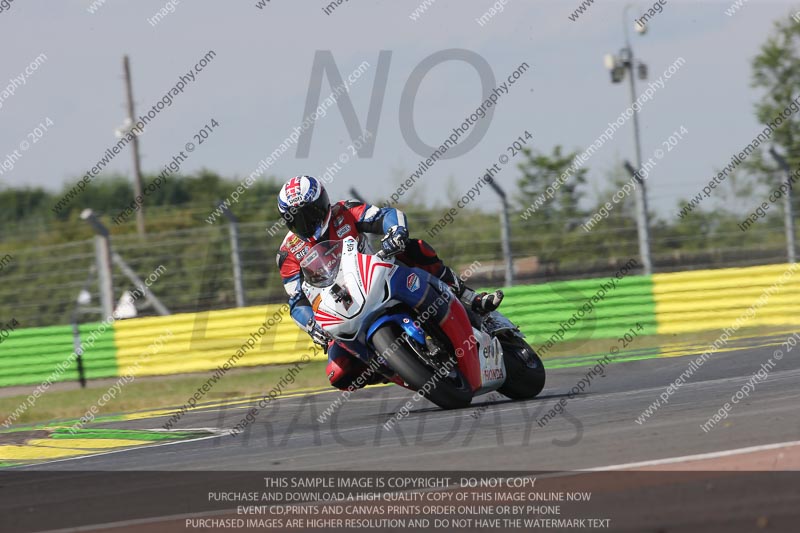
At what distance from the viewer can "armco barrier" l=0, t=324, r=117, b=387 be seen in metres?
18.0

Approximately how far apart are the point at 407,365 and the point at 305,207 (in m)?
1.57

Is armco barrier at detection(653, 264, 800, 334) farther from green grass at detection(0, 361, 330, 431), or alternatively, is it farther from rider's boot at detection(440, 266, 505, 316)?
rider's boot at detection(440, 266, 505, 316)

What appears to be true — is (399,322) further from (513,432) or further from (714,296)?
(714,296)

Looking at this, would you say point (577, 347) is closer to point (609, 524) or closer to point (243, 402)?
point (243, 402)

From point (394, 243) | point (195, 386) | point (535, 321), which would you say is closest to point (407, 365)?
point (394, 243)

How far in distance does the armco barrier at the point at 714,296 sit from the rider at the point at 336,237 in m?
8.37

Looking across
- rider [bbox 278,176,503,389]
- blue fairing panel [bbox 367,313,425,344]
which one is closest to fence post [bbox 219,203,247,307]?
rider [bbox 278,176,503,389]

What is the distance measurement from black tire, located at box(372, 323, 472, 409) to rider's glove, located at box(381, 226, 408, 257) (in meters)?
0.58

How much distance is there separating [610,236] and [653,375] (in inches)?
335

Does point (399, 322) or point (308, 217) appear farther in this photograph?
point (308, 217)

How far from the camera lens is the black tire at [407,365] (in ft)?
24.5

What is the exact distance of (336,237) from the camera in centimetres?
845

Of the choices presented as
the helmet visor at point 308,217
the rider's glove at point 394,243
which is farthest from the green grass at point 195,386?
the rider's glove at point 394,243

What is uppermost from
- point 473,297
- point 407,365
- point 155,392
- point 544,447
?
point 473,297
